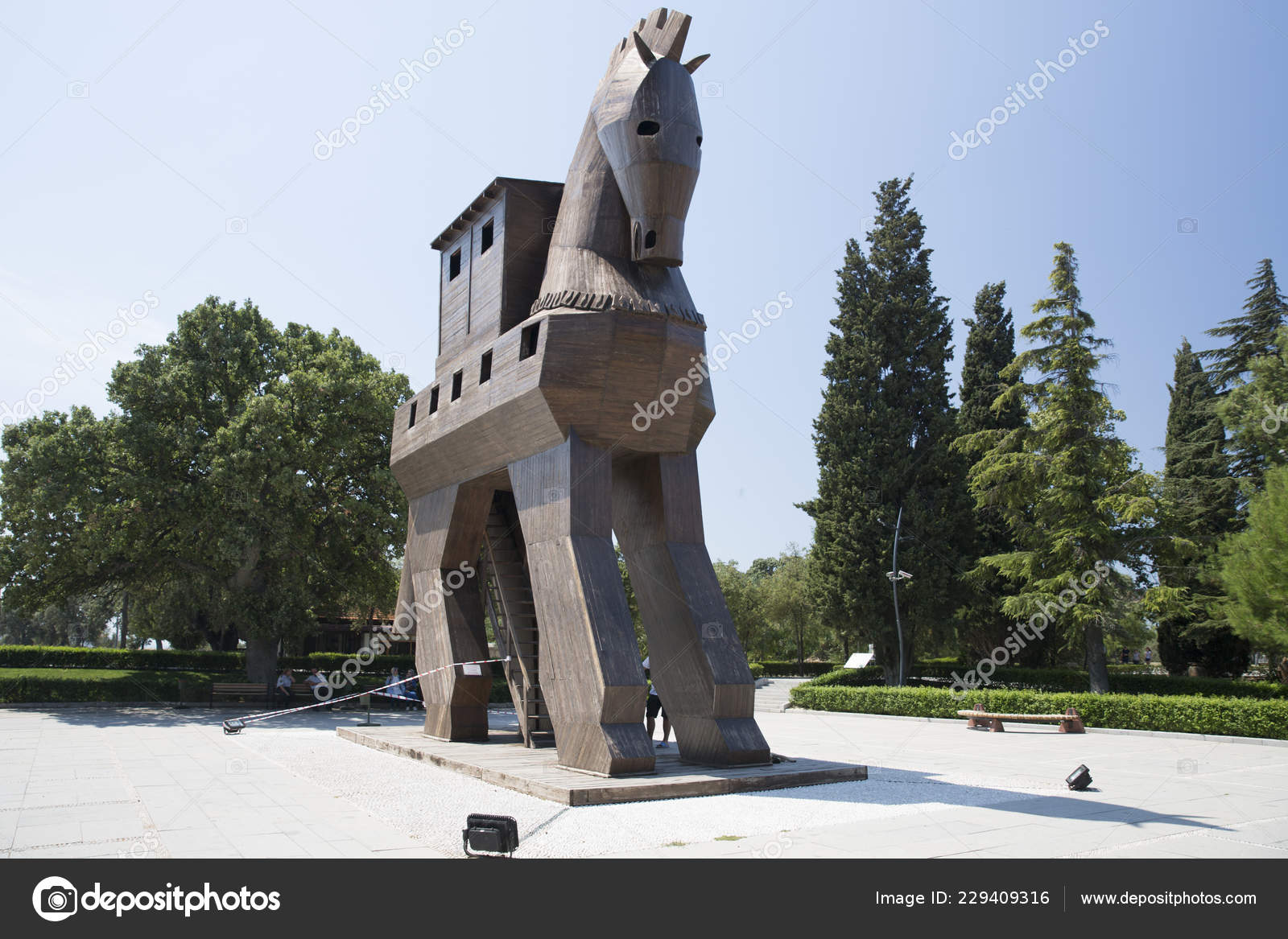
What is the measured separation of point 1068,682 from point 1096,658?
19.2ft

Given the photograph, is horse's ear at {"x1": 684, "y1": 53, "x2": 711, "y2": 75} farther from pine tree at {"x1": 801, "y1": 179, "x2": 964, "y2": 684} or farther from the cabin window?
pine tree at {"x1": 801, "y1": 179, "x2": 964, "y2": 684}

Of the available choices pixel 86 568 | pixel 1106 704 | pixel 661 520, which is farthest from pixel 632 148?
pixel 86 568

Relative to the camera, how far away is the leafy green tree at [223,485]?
2370cm

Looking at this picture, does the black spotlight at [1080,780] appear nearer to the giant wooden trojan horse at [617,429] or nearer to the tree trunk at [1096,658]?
the giant wooden trojan horse at [617,429]

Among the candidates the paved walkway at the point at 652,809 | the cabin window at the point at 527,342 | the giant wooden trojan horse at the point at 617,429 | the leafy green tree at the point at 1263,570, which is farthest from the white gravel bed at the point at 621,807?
the leafy green tree at the point at 1263,570

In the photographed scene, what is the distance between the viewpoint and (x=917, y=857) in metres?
6.76

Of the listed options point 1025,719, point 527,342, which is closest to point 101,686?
point 527,342

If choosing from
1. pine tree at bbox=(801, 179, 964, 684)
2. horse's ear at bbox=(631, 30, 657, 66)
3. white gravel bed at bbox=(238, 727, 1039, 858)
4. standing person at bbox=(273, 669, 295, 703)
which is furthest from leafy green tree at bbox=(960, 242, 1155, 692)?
standing person at bbox=(273, 669, 295, 703)

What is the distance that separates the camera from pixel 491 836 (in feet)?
22.1

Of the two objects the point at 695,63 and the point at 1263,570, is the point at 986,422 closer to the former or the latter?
the point at 1263,570

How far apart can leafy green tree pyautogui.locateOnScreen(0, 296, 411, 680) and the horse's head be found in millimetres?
16109

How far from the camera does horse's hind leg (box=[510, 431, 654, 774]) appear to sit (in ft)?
34.0

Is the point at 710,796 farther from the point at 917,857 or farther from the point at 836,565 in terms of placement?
the point at 836,565

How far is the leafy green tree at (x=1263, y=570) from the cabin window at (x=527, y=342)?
54.6 ft
